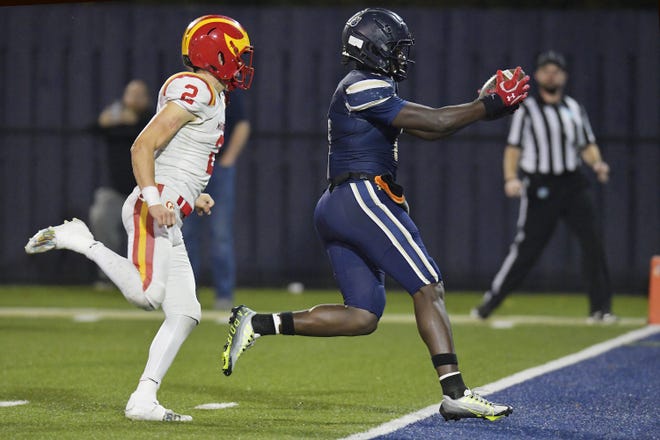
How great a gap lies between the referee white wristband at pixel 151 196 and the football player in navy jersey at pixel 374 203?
0.90m

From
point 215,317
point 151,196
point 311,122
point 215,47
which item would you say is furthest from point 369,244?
point 311,122

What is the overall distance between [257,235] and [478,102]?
904 cm

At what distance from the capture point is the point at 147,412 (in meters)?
6.54

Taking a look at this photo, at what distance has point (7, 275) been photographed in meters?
15.6

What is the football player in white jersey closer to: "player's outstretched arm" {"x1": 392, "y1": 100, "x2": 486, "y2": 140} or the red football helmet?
the red football helmet

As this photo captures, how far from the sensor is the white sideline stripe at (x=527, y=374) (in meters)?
6.44

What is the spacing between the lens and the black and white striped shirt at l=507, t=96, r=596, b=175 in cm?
1166

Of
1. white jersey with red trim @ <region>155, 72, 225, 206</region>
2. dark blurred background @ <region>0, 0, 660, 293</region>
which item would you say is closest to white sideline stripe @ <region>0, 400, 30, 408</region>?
white jersey with red trim @ <region>155, 72, 225, 206</region>

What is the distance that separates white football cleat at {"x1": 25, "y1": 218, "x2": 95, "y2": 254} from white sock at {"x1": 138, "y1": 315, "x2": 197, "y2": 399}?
1.88 ft

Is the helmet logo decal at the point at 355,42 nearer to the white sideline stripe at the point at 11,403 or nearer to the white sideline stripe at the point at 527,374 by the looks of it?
A: the white sideline stripe at the point at 527,374

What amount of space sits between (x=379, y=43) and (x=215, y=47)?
0.79 m

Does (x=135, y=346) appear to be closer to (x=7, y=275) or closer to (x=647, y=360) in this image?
(x=647, y=360)

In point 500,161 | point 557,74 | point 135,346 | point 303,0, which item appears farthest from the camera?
point 303,0

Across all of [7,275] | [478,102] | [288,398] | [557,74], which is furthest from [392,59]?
[7,275]
